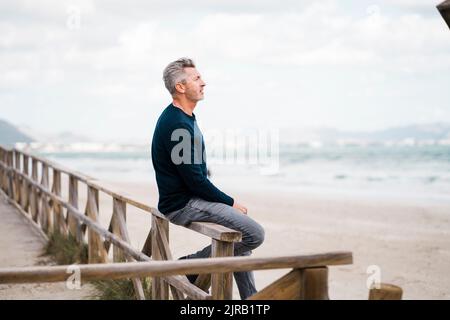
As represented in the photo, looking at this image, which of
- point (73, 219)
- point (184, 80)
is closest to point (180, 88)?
point (184, 80)

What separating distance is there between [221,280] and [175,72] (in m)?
Result: 1.30

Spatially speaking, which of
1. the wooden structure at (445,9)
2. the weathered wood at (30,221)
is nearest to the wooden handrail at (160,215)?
the wooden structure at (445,9)

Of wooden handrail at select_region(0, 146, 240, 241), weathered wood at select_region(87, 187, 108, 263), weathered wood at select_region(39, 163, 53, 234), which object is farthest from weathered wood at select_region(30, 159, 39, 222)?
weathered wood at select_region(87, 187, 108, 263)

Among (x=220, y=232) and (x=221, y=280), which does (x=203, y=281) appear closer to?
(x=221, y=280)

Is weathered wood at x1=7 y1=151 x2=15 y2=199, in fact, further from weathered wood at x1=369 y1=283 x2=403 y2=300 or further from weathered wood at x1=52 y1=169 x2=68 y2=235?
weathered wood at x1=369 y1=283 x2=403 y2=300

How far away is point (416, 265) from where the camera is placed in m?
8.90

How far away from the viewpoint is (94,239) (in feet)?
20.7

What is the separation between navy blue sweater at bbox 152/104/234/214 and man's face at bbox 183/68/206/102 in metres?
0.12

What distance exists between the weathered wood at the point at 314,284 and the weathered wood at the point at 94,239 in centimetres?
394

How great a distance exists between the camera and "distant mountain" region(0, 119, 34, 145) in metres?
109

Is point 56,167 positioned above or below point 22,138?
below
